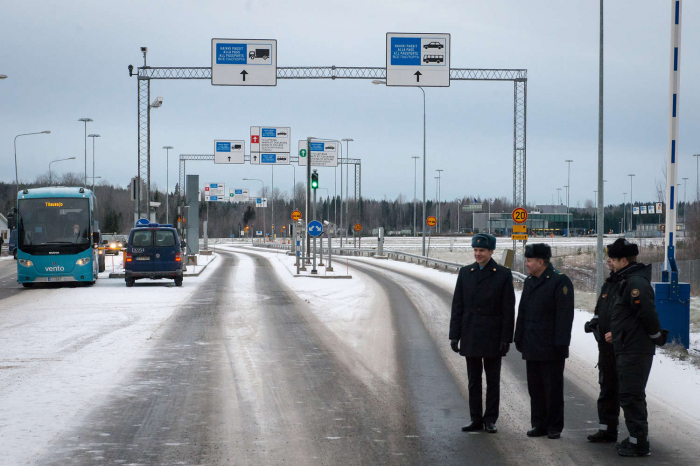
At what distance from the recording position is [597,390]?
8.77 metres

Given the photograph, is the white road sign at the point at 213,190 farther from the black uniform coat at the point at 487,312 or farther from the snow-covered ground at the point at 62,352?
the black uniform coat at the point at 487,312

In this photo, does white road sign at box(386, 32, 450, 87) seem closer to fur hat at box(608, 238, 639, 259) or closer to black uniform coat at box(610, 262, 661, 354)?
fur hat at box(608, 238, 639, 259)

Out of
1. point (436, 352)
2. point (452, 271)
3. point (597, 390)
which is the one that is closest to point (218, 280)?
point (452, 271)

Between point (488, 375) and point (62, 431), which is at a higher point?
point (488, 375)

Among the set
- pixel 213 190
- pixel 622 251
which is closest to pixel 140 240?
pixel 622 251

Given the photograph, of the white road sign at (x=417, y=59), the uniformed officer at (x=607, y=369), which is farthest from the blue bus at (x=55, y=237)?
the uniformed officer at (x=607, y=369)

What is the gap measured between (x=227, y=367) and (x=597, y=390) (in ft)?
15.7

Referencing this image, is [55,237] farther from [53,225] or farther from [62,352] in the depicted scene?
[62,352]

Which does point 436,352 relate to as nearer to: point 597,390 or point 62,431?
point 597,390

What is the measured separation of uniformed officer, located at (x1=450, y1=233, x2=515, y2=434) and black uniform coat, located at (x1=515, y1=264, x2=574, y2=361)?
0.19 m

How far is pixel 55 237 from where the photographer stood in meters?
24.6

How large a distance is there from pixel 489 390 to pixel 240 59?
786 inches

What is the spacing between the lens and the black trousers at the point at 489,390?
6816 mm

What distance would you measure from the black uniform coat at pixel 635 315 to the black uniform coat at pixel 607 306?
0.27 feet
